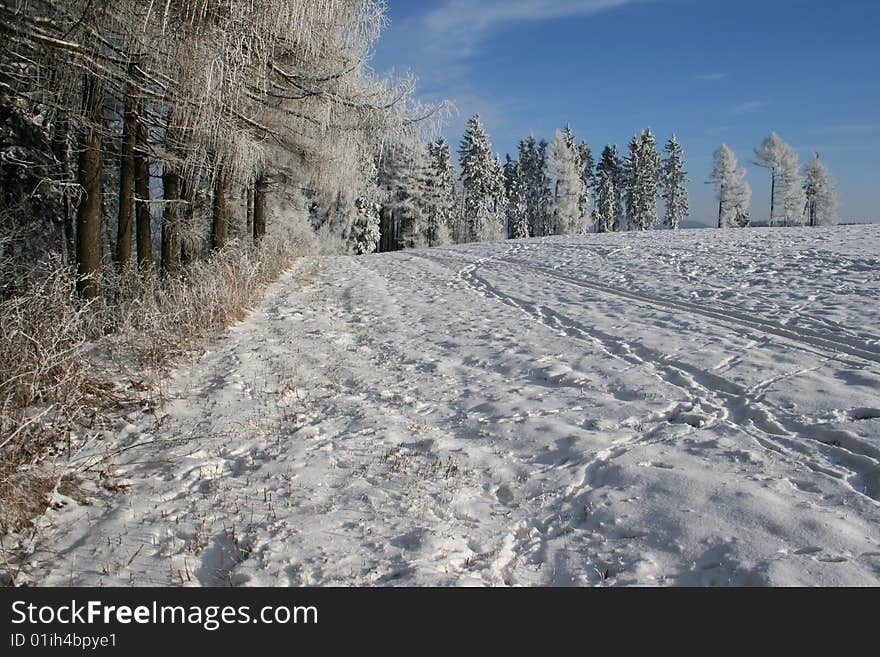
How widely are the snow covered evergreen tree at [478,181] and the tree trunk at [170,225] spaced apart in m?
40.6

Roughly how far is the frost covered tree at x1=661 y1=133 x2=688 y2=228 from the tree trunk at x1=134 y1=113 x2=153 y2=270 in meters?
55.0

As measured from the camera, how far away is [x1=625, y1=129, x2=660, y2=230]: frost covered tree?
53.7 metres

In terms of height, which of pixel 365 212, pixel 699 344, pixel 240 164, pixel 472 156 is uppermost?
pixel 472 156

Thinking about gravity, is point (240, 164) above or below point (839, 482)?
above

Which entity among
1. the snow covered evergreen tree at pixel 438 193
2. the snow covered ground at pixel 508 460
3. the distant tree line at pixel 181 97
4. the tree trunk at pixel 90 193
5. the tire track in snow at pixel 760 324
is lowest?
the snow covered ground at pixel 508 460

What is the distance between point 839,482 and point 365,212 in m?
40.1

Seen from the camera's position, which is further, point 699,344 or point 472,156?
point 472,156

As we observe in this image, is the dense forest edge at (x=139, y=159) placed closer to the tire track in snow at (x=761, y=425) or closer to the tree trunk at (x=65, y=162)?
the tree trunk at (x=65, y=162)

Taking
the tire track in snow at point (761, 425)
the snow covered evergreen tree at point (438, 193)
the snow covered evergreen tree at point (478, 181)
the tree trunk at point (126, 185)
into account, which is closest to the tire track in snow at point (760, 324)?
the tire track in snow at point (761, 425)

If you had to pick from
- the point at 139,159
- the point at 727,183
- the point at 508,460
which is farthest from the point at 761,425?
the point at 727,183

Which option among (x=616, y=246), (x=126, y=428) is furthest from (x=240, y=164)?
(x=616, y=246)

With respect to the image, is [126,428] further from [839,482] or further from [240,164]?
[839,482]

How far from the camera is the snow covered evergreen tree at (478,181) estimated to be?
5059cm

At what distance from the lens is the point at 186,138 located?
27.9 feet
